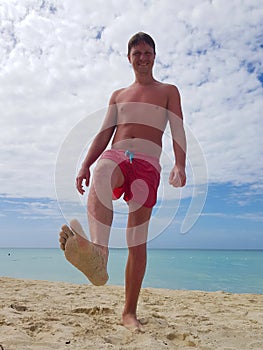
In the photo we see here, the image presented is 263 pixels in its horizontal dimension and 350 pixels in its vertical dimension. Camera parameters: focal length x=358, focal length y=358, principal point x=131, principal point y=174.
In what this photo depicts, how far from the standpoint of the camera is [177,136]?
2.65m

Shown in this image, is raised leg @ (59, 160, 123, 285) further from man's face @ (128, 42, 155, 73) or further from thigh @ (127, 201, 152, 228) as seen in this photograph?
man's face @ (128, 42, 155, 73)

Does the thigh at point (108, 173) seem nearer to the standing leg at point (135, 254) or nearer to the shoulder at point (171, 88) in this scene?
the standing leg at point (135, 254)

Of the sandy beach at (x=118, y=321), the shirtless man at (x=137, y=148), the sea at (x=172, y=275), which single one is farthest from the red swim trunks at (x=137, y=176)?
the sea at (x=172, y=275)

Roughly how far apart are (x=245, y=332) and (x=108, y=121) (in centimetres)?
193

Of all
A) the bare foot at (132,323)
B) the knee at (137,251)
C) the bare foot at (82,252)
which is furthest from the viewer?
the knee at (137,251)

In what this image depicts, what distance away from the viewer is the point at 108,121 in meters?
2.79

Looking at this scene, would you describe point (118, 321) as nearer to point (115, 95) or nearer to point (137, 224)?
point (137, 224)

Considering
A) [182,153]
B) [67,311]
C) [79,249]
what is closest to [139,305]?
[67,311]

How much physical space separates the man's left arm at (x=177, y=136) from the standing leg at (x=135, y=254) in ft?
1.11

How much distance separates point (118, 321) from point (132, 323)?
0.24 metres

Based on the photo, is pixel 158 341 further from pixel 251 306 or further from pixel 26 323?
pixel 251 306

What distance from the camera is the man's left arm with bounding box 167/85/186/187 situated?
8.18 ft

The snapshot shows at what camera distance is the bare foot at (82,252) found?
72.9 inches

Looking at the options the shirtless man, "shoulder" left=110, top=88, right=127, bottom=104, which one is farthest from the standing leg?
"shoulder" left=110, top=88, right=127, bottom=104
